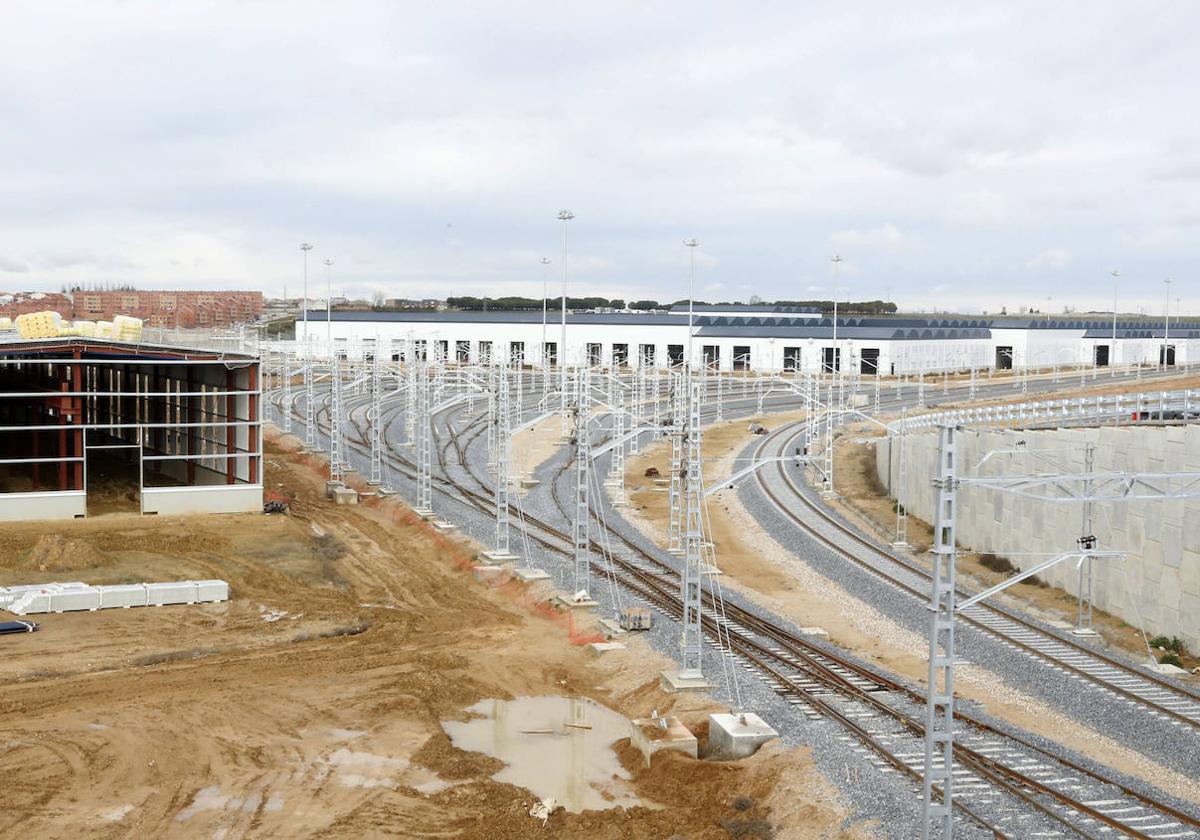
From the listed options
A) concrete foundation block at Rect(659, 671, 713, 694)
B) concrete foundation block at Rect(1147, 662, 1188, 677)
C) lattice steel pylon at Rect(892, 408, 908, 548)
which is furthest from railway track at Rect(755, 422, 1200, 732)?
concrete foundation block at Rect(659, 671, 713, 694)

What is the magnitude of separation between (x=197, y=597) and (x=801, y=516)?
24292 mm

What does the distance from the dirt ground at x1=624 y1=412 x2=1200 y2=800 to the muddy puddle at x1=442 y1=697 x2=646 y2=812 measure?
7136 mm

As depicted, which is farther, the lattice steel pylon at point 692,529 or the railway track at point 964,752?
the lattice steel pylon at point 692,529

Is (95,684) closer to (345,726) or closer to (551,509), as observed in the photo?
(345,726)

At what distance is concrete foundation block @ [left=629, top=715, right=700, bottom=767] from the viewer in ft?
68.7

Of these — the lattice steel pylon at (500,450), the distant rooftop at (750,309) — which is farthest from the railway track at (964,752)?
the distant rooftop at (750,309)

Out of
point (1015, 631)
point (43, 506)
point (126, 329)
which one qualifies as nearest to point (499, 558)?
point (1015, 631)

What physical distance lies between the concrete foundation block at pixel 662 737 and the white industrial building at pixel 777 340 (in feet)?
272

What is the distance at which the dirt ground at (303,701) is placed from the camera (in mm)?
18516

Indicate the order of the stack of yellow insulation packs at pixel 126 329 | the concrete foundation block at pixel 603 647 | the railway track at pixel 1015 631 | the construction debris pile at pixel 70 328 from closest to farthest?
the railway track at pixel 1015 631, the concrete foundation block at pixel 603 647, the construction debris pile at pixel 70 328, the stack of yellow insulation packs at pixel 126 329

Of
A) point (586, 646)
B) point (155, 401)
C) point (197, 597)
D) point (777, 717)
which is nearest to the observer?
point (777, 717)

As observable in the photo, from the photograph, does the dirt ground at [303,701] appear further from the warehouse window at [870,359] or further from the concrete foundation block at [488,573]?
the warehouse window at [870,359]

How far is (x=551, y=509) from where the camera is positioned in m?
47.9

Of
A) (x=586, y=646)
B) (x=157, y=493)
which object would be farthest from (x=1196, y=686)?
(x=157, y=493)
